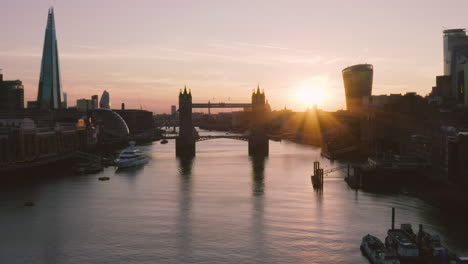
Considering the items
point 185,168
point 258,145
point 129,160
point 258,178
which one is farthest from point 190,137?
point 258,178

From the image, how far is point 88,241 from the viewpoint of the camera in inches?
1430

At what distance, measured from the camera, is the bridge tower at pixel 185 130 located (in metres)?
122

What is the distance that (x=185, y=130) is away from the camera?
129m

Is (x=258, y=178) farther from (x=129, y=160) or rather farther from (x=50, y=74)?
(x=50, y=74)

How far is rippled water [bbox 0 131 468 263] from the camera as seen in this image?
33.2 m

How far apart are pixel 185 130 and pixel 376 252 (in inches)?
3998

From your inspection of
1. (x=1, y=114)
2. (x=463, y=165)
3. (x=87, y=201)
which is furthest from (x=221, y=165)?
(x=1, y=114)

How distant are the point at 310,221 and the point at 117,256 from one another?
1710 cm

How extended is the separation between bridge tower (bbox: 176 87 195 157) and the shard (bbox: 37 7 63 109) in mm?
46473

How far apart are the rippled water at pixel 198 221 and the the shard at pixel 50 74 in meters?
95.4

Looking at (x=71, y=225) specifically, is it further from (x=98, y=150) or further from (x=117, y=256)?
(x=98, y=150)

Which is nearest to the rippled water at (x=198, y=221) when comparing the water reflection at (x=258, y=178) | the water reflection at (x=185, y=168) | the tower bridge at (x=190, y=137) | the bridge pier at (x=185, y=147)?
the water reflection at (x=258, y=178)

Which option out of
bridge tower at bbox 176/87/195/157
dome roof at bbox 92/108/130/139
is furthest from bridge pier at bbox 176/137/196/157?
dome roof at bbox 92/108/130/139

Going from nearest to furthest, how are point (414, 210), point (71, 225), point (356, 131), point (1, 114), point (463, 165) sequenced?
point (71, 225), point (414, 210), point (463, 165), point (356, 131), point (1, 114)
